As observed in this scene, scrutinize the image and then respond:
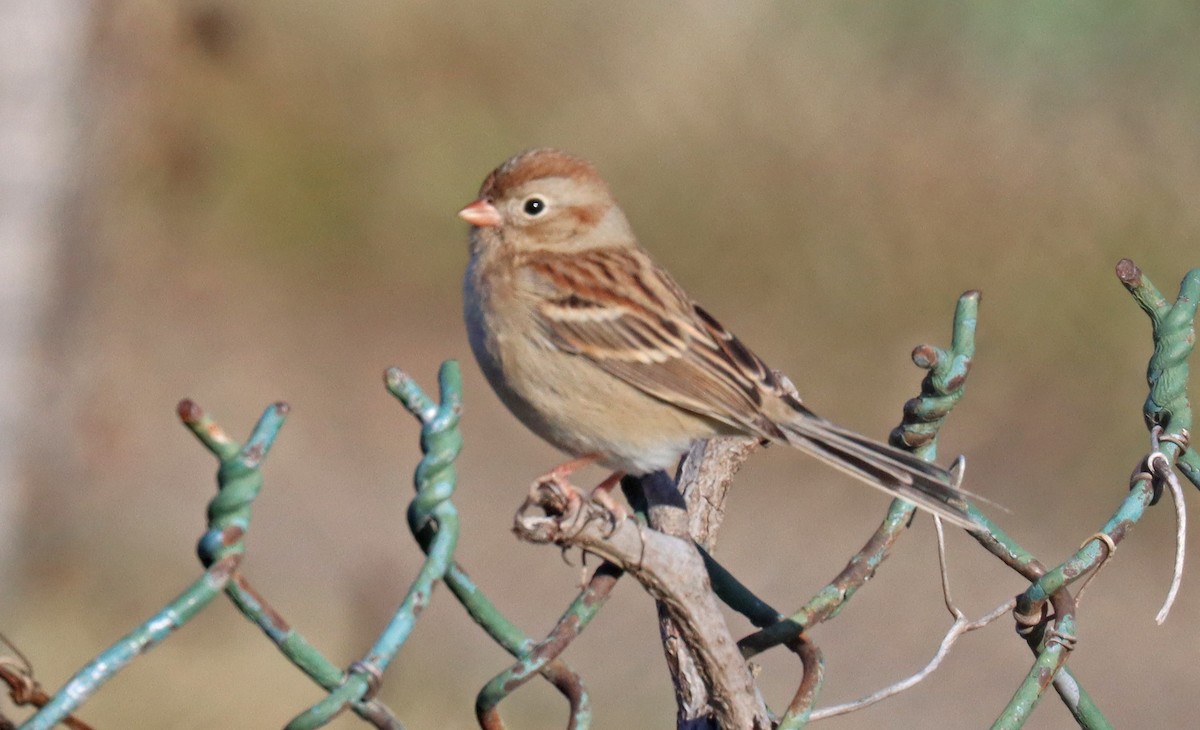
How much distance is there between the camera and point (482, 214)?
10.3ft

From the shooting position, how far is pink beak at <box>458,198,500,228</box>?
10.3ft

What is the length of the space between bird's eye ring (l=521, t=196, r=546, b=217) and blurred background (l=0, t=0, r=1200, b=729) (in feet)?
7.78

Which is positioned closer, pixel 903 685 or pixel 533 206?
pixel 903 685

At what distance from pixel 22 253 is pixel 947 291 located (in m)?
4.18

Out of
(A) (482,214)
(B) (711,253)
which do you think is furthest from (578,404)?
(B) (711,253)

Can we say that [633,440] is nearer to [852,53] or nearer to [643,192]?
[643,192]

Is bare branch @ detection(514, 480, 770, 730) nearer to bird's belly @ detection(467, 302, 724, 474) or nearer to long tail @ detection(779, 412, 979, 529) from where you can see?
long tail @ detection(779, 412, 979, 529)

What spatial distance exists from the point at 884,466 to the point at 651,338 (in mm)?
730

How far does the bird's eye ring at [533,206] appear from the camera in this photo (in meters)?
3.16

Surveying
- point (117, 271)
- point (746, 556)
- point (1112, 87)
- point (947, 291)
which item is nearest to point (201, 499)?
point (117, 271)

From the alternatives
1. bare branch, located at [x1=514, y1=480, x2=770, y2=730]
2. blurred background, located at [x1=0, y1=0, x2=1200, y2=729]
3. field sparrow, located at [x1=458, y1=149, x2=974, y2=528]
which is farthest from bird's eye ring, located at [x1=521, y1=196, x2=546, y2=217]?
blurred background, located at [x1=0, y1=0, x2=1200, y2=729]

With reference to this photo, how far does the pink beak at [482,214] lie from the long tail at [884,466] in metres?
0.80

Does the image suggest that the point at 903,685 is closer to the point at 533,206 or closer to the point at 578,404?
the point at 578,404

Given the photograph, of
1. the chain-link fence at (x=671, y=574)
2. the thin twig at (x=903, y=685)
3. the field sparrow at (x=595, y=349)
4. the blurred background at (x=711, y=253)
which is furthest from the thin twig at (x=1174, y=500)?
the blurred background at (x=711, y=253)
